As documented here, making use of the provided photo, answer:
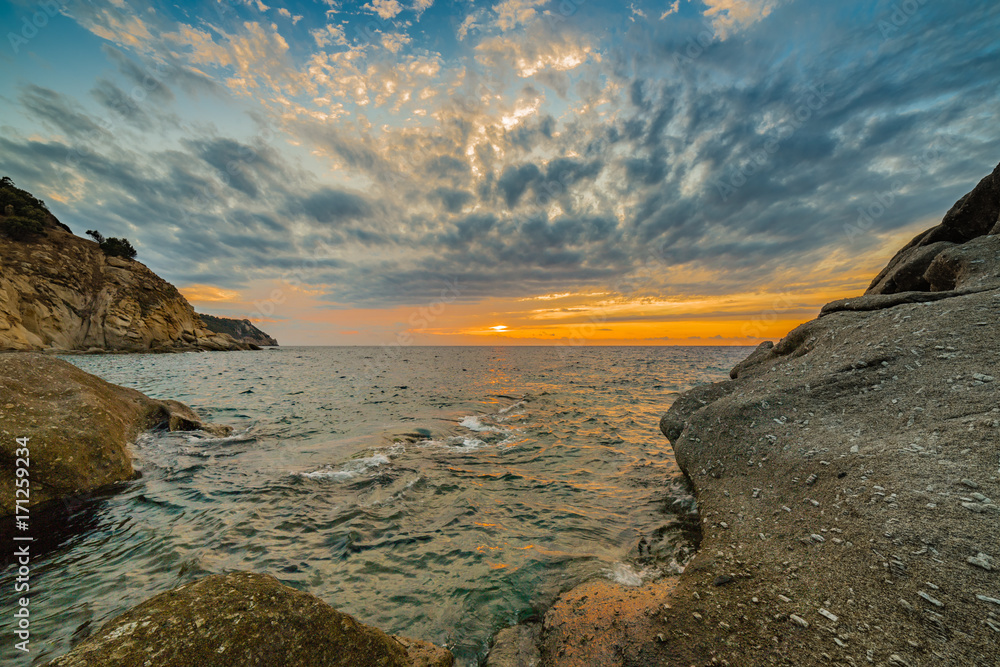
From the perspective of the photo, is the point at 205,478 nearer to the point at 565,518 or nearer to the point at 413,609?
the point at 413,609

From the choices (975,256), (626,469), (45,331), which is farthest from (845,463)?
(45,331)

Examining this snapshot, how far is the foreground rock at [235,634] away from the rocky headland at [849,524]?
201 centimetres

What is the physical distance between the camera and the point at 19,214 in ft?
189

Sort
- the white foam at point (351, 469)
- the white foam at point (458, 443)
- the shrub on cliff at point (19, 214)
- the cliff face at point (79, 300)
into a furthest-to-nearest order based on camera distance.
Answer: the shrub on cliff at point (19, 214)
the cliff face at point (79, 300)
the white foam at point (458, 443)
the white foam at point (351, 469)

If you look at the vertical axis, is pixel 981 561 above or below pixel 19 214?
below

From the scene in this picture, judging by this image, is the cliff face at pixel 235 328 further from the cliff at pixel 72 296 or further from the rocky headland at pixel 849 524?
the rocky headland at pixel 849 524

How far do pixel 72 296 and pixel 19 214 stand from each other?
15.4m

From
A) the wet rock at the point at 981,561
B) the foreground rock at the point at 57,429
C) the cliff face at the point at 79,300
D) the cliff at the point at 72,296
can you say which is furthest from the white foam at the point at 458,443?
the cliff face at the point at 79,300

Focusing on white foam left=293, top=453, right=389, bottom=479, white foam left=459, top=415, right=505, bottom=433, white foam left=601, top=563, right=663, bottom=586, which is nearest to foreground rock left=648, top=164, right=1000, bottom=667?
white foam left=601, top=563, right=663, bottom=586

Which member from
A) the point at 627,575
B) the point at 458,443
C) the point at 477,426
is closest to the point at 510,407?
the point at 477,426

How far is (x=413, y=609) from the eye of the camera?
537cm

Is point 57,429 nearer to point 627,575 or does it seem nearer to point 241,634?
point 241,634

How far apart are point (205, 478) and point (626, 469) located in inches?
497

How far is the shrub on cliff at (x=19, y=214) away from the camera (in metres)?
54.7
